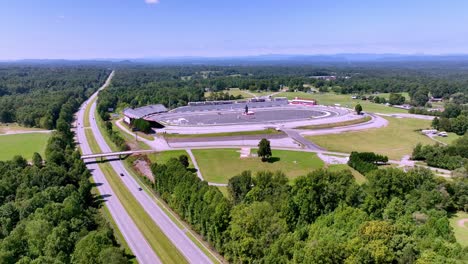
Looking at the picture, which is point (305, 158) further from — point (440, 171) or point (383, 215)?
point (383, 215)

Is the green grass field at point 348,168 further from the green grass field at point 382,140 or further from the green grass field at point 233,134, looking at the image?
the green grass field at point 233,134

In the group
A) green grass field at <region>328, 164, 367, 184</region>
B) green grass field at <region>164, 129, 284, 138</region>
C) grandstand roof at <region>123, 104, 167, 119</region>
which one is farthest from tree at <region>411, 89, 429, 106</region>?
grandstand roof at <region>123, 104, 167, 119</region>

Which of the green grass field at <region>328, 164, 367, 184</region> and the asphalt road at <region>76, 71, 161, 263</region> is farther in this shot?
the green grass field at <region>328, 164, 367, 184</region>

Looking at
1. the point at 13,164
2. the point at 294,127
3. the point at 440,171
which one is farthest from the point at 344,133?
the point at 13,164

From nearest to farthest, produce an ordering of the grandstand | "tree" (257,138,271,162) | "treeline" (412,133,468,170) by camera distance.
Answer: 1. "treeline" (412,133,468,170)
2. "tree" (257,138,271,162)
3. the grandstand

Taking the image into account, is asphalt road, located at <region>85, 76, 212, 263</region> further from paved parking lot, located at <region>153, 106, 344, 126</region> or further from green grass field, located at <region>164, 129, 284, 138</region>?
paved parking lot, located at <region>153, 106, 344, 126</region>

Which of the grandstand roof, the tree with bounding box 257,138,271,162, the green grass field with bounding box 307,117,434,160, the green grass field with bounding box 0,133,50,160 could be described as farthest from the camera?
the grandstand roof

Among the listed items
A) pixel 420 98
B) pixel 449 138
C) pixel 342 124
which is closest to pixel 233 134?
pixel 342 124
